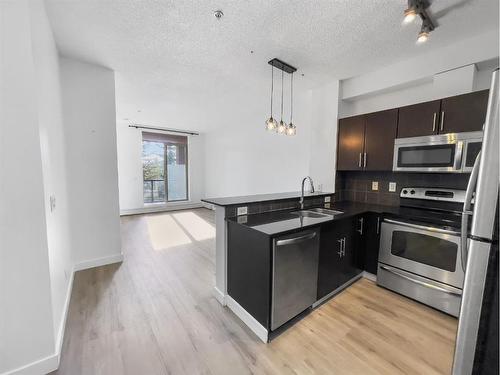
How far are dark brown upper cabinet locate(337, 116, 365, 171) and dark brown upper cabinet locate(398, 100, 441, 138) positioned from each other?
0.45 metres

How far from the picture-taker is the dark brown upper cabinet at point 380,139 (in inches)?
101

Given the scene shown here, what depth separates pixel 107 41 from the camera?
2.15 meters

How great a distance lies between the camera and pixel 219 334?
1775mm

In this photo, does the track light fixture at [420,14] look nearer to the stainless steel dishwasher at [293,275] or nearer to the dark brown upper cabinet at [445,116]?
the dark brown upper cabinet at [445,116]

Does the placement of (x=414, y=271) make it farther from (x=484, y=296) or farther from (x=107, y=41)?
(x=107, y=41)

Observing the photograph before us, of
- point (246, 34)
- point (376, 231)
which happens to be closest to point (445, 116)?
point (376, 231)

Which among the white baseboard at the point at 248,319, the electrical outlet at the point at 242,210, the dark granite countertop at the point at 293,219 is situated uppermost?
the electrical outlet at the point at 242,210

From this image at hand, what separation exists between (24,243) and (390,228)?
10.2 feet

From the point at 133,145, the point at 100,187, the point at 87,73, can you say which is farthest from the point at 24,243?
the point at 133,145

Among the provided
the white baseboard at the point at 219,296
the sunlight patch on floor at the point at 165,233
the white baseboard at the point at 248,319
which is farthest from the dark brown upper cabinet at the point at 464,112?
the sunlight patch on floor at the point at 165,233

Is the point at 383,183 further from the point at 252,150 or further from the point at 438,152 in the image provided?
the point at 252,150

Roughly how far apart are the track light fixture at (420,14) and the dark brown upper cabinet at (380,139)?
89 cm

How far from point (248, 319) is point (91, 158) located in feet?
9.06

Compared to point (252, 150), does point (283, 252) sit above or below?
below
